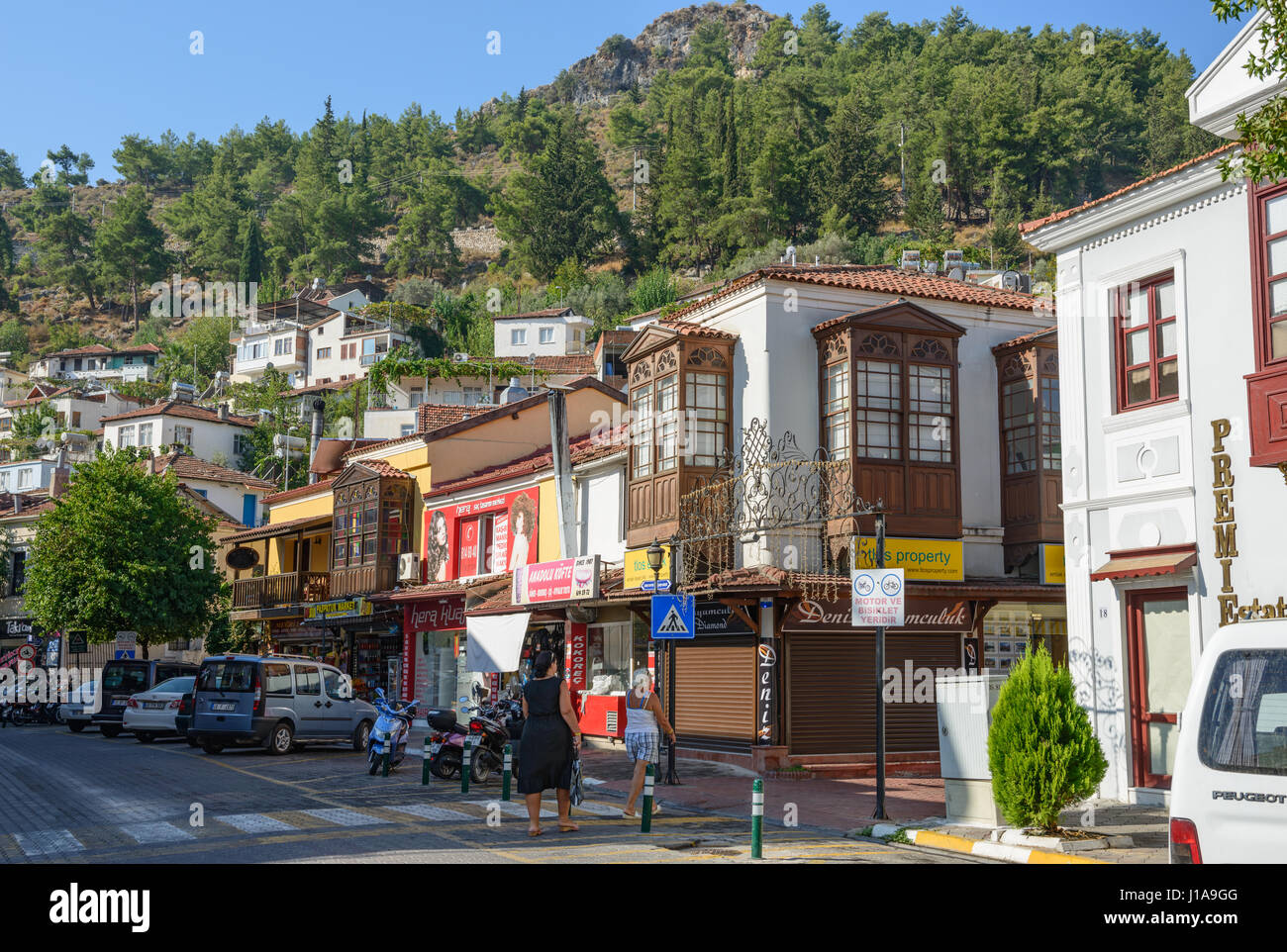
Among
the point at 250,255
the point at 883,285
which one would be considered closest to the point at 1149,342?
the point at 883,285

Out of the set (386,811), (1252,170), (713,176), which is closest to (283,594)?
(386,811)

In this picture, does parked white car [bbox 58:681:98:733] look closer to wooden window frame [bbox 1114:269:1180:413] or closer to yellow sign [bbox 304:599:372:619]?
yellow sign [bbox 304:599:372:619]

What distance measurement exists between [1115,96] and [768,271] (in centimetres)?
8966

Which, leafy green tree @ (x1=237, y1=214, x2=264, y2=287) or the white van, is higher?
leafy green tree @ (x1=237, y1=214, x2=264, y2=287)

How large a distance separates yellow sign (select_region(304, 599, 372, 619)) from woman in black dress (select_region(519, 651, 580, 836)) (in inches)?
934

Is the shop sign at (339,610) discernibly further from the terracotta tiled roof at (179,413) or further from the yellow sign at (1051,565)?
the terracotta tiled roof at (179,413)

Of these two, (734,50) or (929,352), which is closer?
(929,352)

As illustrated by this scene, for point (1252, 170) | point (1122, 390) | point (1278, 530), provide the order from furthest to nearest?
point (1122, 390)
point (1278, 530)
point (1252, 170)

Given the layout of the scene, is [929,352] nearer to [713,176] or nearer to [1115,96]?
[713,176]

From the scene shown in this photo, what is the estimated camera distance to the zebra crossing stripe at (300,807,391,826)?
488 inches

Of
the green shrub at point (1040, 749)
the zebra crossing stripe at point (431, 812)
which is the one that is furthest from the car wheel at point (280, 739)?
the green shrub at point (1040, 749)

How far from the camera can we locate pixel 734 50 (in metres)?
195

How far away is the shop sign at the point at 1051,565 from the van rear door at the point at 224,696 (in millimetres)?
15125

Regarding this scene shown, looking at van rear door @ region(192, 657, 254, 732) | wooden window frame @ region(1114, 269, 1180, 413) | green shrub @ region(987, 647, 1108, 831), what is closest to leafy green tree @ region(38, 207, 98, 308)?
van rear door @ region(192, 657, 254, 732)
